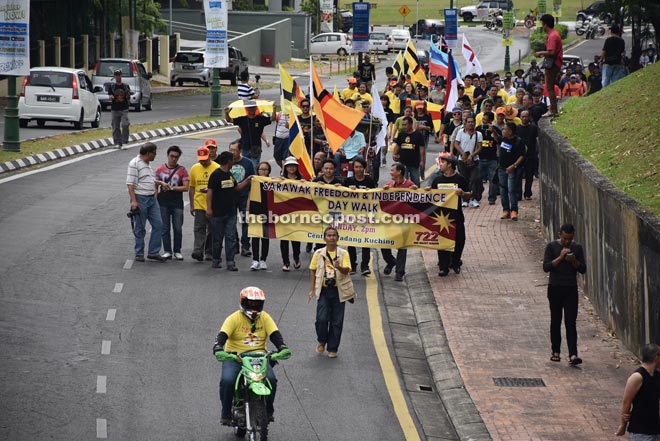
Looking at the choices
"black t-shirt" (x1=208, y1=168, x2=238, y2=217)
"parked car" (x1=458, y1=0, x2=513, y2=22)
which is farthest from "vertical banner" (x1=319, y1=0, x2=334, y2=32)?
"black t-shirt" (x1=208, y1=168, x2=238, y2=217)

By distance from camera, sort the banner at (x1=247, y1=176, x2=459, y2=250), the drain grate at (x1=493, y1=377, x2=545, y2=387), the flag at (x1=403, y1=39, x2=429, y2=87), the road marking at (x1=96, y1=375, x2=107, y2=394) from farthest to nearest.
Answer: the flag at (x1=403, y1=39, x2=429, y2=87)
the banner at (x1=247, y1=176, x2=459, y2=250)
the drain grate at (x1=493, y1=377, x2=545, y2=387)
the road marking at (x1=96, y1=375, x2=107, y2=394)

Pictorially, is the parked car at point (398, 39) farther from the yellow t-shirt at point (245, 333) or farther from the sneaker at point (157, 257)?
the yellow t-shirt at point (245, 333)

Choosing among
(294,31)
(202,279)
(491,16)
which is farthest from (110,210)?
(491,16)

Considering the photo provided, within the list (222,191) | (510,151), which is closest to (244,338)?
(222,191)

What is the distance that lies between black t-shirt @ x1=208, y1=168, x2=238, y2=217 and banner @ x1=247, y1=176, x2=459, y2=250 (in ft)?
1.87

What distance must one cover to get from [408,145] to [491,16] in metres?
74.2

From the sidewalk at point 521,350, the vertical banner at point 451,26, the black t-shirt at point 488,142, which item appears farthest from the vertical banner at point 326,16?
the sidewalk at point 521,350

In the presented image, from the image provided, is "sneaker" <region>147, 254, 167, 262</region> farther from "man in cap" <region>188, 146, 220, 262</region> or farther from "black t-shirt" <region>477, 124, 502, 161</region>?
"black t-shirt" <region>477, 124, 502, 161</region>

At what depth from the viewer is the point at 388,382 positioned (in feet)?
43.3

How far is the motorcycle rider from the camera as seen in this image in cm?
1091

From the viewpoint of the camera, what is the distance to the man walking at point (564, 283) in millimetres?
13484

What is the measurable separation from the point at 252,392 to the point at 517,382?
12.0 feet

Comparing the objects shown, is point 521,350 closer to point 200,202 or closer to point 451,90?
point 200,202

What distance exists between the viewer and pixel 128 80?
137ft
